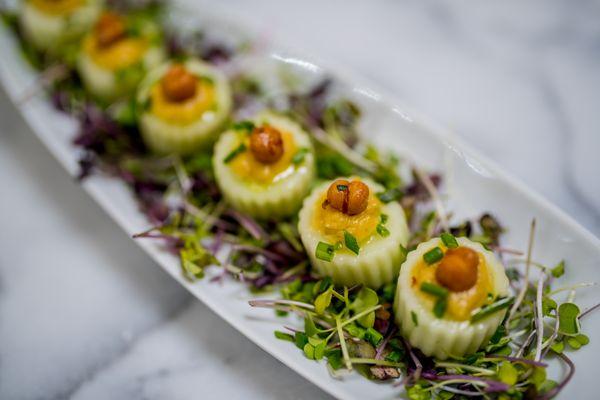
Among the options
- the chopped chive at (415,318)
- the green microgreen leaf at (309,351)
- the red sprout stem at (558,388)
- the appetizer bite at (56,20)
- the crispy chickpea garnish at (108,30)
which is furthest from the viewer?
the appetizer bite at (56,20)

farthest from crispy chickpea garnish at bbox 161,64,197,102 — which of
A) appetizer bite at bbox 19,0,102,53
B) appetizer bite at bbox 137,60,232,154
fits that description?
appetizer bite at bbox 19,0,102,53

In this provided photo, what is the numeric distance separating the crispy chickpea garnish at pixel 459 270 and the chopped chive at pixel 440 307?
0.17 ft

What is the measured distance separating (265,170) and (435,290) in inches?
38.5

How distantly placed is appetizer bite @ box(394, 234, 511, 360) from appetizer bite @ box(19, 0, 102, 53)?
2.57 m

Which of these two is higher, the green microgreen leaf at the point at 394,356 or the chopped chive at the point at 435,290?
the chopped chive at the point at 435,290

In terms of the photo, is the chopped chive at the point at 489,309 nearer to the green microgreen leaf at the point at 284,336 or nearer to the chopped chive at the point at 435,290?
the chopped chive at the point at 435,290

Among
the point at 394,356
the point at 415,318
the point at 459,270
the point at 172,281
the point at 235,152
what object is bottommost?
the point at 172,281

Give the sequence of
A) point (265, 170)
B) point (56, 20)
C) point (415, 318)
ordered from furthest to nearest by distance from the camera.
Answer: point (56, 20)
point (265, 170)
point (415, 318)

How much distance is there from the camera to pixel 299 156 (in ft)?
8.67

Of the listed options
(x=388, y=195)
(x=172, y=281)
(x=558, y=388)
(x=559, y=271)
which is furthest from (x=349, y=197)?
(x=172, y=281)

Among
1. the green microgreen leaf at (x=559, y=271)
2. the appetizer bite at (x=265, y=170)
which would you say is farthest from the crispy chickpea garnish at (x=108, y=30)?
the green microgreen leaf at (x=559, y=271)

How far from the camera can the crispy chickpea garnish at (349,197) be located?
2209 mm

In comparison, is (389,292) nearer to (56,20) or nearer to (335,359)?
(335,359)

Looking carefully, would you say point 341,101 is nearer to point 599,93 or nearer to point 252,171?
point 252,171
